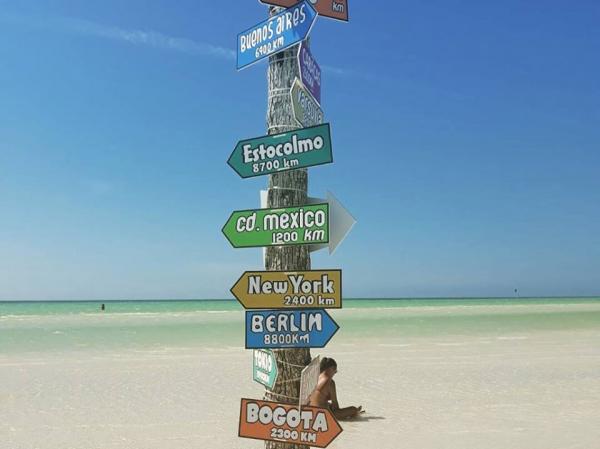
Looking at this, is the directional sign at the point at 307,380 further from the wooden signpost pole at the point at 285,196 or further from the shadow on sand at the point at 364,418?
the shadow on sand at the point at 364,418

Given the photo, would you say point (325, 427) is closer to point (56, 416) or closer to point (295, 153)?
point (295, 153)

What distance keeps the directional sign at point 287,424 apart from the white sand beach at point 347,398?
3.83m

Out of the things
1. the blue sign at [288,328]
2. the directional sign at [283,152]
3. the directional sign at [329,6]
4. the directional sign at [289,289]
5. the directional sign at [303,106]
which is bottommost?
the blue sign at [288,328]

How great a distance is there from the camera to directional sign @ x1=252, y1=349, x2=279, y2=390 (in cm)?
445

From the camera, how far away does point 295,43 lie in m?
4.58

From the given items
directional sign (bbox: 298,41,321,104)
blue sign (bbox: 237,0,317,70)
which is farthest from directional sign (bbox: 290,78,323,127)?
blue sign (bbox: 237,0,317,70)

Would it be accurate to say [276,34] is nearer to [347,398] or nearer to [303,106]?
[303,106]

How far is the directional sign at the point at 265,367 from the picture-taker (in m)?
4.45

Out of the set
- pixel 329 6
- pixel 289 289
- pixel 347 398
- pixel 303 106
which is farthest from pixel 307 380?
pixel 347 398

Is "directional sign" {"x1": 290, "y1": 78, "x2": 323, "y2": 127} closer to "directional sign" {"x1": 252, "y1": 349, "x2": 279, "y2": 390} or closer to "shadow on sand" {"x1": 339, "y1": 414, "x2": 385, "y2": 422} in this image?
"directional sign" {"x1": 252, "y1": 349, "x2": 279, "y2": 390}

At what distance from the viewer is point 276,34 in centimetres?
472

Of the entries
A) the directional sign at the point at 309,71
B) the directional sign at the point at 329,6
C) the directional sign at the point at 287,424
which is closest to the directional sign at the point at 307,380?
the directional sign at the point at 287,424

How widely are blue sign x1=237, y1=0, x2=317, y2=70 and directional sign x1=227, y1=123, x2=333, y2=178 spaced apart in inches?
31.6

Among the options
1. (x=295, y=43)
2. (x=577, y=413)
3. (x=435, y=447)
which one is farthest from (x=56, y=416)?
(x=577, y=413)
